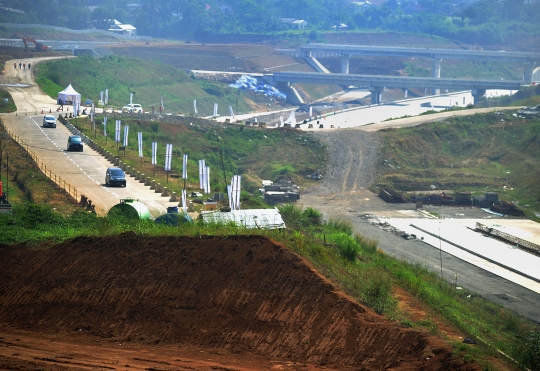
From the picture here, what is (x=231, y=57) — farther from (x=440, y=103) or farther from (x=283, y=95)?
(x=440, y=103)

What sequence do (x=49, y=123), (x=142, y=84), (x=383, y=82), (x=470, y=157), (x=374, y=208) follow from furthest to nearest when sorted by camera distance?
(x=383, y=82) → (x=142, y=84) → (x=470, y=157) → (x=49, y=123) → (x=374, y=208)

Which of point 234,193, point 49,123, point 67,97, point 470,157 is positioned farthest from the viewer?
point 470,157

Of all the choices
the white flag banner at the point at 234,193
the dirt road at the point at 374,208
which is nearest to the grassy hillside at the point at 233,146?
the dirt road at the point at 374,208

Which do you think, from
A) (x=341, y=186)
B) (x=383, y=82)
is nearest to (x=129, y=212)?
(x=341, y=186)

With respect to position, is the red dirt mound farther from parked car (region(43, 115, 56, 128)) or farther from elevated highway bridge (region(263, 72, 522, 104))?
elevated highway bridge (region(263, 72, 522, 104))

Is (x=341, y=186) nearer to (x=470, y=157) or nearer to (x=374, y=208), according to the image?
(x=374, y=208)

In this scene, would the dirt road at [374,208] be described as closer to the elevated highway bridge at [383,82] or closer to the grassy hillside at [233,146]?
the grassy hillside at [233,146]

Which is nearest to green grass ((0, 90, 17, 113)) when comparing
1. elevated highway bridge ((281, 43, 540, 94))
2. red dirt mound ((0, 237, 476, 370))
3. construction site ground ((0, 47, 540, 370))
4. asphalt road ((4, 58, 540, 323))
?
asphalt road ((4, 58, 540, 323))
